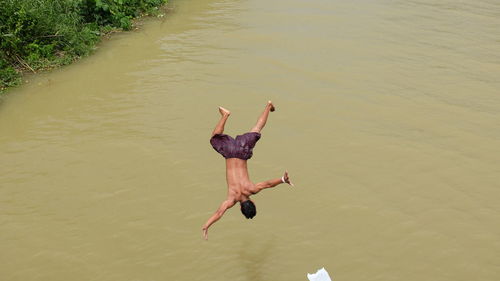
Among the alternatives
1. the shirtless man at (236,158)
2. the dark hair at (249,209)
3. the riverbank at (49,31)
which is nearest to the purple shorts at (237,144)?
the shirtless man at (236,158)

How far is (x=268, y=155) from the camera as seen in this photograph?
23.6 feet

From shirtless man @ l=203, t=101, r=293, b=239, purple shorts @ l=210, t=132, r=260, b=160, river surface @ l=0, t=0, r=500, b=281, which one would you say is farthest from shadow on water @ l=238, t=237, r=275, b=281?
purple shorts @ l=210, t=132, r=260, b=160

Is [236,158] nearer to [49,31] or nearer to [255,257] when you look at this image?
[255,257]

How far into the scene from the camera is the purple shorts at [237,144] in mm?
5422

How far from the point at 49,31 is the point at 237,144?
19.3 feet

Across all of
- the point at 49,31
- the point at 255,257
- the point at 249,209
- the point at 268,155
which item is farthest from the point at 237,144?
the point at 49,31

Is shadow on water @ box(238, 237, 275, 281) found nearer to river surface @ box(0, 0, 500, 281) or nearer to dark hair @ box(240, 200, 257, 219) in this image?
river surface @ box(0, 0, 500, 281)

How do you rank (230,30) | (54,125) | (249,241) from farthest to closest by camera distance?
(230,30)
(54,125)
(249,241)

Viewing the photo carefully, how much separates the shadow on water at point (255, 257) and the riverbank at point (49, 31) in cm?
519

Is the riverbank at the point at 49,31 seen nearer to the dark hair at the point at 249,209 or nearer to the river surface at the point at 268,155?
the river surface at the point at 268,155

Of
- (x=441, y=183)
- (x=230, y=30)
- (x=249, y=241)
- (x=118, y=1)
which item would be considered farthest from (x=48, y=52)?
(x=441, y=183)

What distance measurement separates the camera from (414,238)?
5.84 m

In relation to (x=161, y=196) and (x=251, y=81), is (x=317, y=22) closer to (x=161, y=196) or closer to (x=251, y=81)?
(x=251, y=81)

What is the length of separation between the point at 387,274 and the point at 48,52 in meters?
6.97
